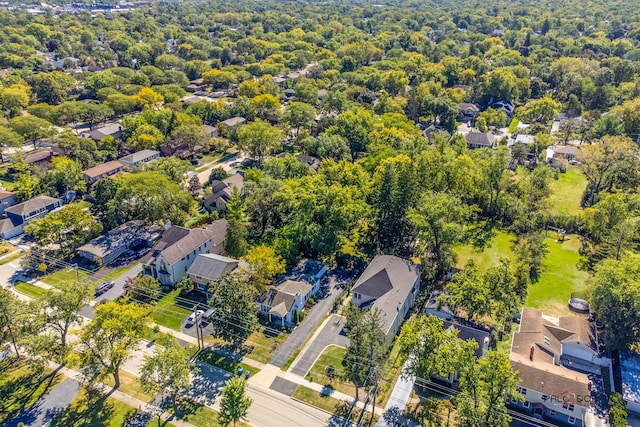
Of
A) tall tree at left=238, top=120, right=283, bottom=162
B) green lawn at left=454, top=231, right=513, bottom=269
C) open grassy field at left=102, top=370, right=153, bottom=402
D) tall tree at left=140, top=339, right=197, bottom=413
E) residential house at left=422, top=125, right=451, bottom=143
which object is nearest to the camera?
tall tree at left=140, top=339, right=197, bottom=413

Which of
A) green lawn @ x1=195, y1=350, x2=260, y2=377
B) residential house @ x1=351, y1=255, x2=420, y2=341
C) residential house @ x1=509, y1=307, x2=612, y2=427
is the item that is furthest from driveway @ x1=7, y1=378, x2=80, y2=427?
residential house @ x1=509, y1=307, x2=612, y2=427

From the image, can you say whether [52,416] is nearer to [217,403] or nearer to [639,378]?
[217,403]

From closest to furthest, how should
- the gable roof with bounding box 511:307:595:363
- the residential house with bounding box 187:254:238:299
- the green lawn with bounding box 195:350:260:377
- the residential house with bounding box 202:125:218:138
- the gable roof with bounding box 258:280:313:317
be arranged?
the green lawn with bounding box 195:350:260:377 → the gable roof with bounding box 511:307:595:363 → the gable roof with bounding box 258:280:313:317 → the residential house with bounding box 187:254:238:299 → the residential house with bounding box 202:125:218:138

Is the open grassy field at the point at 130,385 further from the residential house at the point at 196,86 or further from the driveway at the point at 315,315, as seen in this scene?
the residential house at the point at 196,86

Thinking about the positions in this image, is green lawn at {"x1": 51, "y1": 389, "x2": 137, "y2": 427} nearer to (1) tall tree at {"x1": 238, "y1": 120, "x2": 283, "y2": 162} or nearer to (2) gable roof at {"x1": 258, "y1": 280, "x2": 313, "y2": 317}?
(2) gable roof at {"x1": 258, "y1": 280, "x2": 313, "y2": 317}

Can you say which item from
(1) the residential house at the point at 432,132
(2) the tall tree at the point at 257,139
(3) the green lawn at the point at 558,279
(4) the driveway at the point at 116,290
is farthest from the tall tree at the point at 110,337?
(1) the residential house at the point at 432,132

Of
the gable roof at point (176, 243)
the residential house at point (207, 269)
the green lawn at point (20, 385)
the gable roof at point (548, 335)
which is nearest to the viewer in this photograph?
the green lawn at point (20, 385)

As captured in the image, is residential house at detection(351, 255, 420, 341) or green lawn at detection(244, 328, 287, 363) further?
residential house at detection(351, 255, 420, 341)
